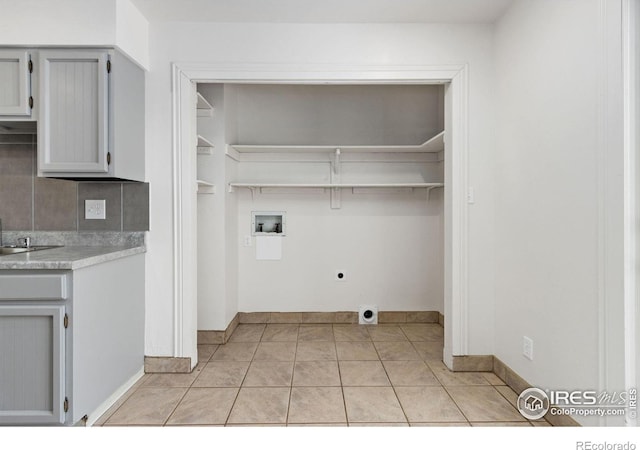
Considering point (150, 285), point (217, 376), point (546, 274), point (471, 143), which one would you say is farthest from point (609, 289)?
point (150, 285)

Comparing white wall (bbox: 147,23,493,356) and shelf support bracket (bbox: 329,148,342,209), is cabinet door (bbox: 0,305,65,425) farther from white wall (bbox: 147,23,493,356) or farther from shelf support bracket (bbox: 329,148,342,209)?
shelf support bracket (bbox: 329,148,342,209)

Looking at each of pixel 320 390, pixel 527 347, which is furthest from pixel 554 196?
pixel 320 390

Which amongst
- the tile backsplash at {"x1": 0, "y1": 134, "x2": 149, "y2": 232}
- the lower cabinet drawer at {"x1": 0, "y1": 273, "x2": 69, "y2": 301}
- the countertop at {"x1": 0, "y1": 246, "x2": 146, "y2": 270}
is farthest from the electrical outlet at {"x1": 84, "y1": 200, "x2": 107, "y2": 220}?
the lower cabinet drawer at {"x1": 0, "y1": 273, "x2": 69, "y2": 301}

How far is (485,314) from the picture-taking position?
277 centimetres

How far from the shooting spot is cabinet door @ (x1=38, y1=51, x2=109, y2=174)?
2297 mm

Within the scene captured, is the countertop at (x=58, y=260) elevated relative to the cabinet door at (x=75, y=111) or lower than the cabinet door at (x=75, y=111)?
lower

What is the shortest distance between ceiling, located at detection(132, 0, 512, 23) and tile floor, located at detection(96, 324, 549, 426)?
2476 millimetres

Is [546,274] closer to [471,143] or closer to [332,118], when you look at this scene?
[471,143]

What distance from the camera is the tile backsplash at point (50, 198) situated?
2.70 metres

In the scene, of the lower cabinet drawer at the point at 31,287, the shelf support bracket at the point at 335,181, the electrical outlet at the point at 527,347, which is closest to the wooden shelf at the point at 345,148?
the shelf support bracket at the point at 335,181

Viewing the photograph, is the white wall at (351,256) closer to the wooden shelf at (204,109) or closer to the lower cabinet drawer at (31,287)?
the wooden shelf at (204,109)

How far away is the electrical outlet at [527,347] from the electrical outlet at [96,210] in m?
2.86

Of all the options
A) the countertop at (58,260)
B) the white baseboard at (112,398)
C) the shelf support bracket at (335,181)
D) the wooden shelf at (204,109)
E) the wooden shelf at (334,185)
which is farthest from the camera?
the shelf support bracket at (335,181)
